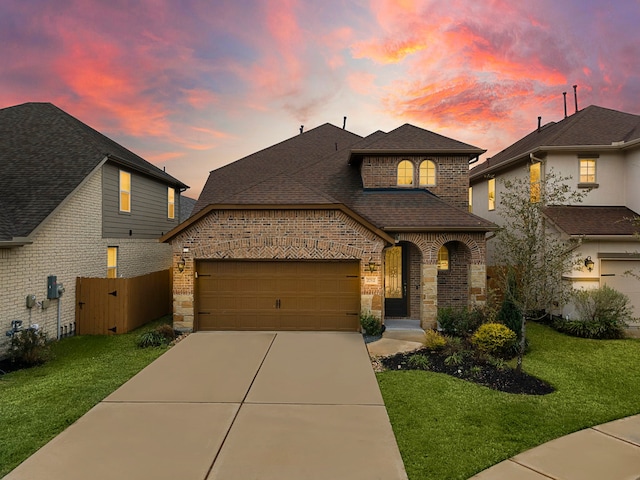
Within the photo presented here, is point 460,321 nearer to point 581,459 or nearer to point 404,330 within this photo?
point 404,330

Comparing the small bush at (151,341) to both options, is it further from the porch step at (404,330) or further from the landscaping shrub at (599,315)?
the landscaping shrub at (599,315)

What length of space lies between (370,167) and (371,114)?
11.9 metres

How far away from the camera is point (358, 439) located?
5035mm

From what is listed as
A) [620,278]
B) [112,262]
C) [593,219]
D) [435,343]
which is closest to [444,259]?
[435,343]

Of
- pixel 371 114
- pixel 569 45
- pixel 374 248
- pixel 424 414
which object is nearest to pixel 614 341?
pixel 374 248

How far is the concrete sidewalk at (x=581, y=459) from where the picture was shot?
13.9 feet

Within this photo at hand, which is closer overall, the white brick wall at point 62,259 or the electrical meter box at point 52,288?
the white brick wall at point 62,259

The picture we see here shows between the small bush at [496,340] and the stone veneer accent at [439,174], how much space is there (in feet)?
21.0

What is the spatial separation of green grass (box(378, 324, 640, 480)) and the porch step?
2923 mm

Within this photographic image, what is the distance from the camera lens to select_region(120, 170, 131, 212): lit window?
1402 centimetres

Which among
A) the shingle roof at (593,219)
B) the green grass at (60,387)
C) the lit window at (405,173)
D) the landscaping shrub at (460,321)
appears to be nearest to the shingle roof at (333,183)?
the lit window at (405,173)

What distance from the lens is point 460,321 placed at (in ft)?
36.5

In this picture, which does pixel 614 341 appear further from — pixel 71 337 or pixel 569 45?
pixel 71 337

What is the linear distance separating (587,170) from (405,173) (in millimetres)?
7431
